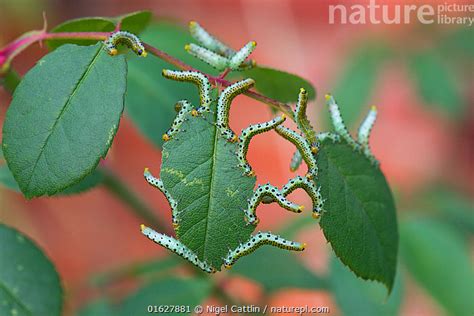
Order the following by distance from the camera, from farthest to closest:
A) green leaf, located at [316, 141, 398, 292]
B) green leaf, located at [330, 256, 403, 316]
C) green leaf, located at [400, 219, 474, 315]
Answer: green leaf, located at [400, 219, 474, 315], green leaf, located at [330, 256, 403, 316], green leaf, located at [316, 141, 398, 292]

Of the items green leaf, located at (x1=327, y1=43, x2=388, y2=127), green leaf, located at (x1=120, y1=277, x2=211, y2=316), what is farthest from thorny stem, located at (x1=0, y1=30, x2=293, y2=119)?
green leaf, located at (x1=327, y1=43, x2=388, y2=127)

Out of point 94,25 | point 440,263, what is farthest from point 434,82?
point 94,25

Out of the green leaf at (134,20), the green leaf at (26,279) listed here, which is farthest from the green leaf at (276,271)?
the green leaf at (134,20)

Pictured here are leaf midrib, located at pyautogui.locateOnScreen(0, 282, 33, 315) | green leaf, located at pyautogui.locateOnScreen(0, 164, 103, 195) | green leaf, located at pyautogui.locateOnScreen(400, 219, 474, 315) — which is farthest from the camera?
green leaf, located at pyautogui.locateOnScreen(400, 219, 474, 315)

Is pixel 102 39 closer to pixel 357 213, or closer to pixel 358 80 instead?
pixel 357 213

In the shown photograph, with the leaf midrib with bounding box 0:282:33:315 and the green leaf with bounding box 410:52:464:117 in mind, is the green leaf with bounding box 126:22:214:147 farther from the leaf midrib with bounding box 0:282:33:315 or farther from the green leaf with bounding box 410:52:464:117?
the green leaf with bounding box 410:52:464:117

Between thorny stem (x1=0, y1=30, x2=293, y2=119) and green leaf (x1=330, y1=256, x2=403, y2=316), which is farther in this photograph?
green leaf (x1=330, y1=256, x2=403, y2=316)

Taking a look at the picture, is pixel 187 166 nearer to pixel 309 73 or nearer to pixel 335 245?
pixel 335 245
